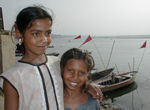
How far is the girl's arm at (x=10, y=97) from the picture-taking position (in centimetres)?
102

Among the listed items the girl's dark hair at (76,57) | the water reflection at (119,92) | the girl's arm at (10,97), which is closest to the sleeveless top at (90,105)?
the girl's dark hair at (76,57)

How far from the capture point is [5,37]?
4004 millimetres

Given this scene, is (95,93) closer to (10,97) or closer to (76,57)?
(76,57)

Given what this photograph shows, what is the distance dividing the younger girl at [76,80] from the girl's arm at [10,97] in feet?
1.82

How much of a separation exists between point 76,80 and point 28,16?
763mm

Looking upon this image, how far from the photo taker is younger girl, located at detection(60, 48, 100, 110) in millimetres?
1474

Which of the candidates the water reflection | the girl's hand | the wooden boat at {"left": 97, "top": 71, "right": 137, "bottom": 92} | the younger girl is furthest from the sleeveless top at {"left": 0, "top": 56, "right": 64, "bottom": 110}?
the water reflection

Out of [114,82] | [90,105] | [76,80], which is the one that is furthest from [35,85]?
[114,82]

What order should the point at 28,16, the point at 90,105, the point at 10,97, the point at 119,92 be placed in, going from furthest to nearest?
1. the point at 119,92
2. the point at 90,105
3. the point at 28,16
4. the point at 10,97

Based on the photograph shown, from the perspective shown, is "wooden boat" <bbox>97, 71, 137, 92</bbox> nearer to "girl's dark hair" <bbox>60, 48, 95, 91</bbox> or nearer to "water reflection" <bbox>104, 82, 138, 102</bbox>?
"water reflection" <bbox>104, 82, 138, 102</bbox>

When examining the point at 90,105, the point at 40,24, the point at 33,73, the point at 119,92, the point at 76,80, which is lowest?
the point at 119,92

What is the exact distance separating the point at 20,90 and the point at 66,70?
556 millimetres

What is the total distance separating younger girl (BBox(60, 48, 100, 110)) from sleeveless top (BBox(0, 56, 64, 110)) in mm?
240

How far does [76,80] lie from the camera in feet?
4.84
